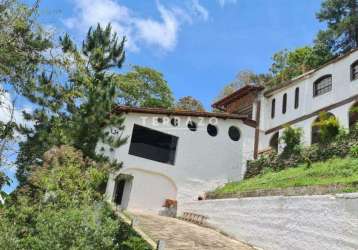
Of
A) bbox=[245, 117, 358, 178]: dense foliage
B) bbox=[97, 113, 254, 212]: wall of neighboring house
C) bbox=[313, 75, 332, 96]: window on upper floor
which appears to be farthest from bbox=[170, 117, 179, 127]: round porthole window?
bbox=[313, 75, 332, 96]: window on upper floor

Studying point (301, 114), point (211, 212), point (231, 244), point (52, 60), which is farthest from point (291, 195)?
point (301, 114)

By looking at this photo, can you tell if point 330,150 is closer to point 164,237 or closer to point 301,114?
point 301,114

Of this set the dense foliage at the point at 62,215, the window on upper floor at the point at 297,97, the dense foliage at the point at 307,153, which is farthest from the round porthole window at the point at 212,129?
the dense foliage at the point at 62,215

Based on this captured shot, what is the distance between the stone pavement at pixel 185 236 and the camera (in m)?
12.2

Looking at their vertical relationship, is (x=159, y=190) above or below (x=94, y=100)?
below

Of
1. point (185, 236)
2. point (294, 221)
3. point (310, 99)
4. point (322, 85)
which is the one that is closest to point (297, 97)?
point (310, 99)

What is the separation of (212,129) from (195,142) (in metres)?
1.26

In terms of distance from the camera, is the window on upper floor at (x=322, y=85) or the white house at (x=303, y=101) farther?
the window on upper floor at (x=322, y=85)

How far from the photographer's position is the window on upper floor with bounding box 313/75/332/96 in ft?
76.5

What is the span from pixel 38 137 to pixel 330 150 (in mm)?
11642

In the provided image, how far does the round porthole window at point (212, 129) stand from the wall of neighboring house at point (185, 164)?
0.55 ft

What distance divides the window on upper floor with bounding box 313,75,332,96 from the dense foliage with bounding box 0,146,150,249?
1545 cm

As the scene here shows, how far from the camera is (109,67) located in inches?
639

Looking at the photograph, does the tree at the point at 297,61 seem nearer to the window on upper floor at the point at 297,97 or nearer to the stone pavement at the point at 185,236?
the window on upper floor at the point at 297,97
